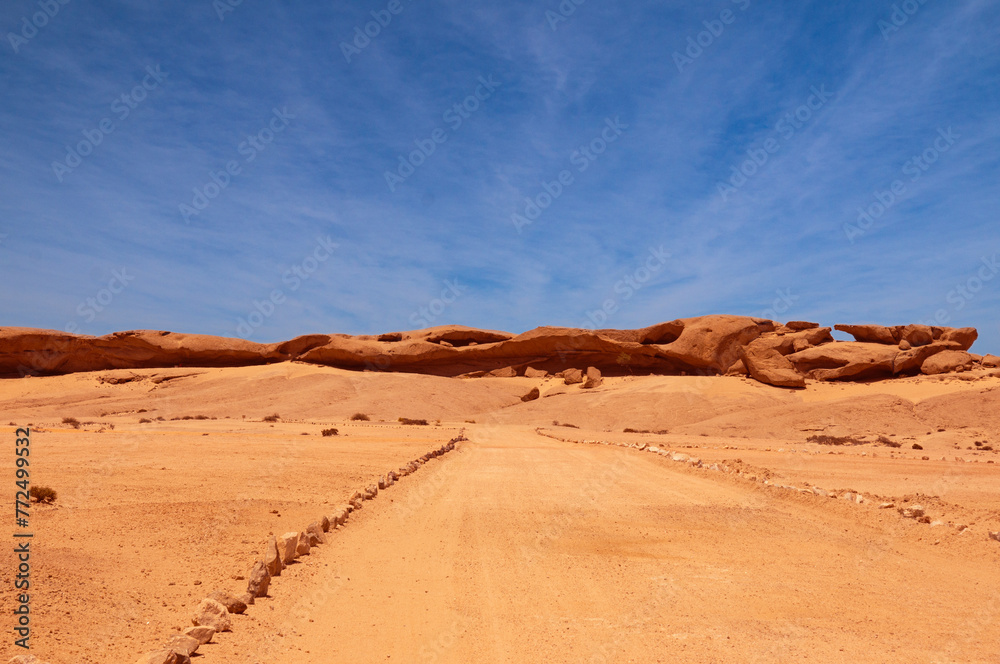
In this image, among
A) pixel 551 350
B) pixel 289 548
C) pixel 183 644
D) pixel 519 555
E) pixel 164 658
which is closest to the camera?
pixel 164 658

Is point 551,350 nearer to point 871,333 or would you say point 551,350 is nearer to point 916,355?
point 871,333

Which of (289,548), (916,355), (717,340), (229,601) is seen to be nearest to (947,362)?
(916,355)

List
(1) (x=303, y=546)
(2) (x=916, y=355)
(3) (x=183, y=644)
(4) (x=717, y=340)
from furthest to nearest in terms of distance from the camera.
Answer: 1. (4) (x=717, y=340)
2. (2) (x=916, y=355)
3. (1) (x=303, y=546)
4. (3) (x=183, y=644)

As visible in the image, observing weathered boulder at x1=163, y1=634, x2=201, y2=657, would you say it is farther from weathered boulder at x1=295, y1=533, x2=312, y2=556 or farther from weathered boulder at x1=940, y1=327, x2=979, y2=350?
weathered boulder at x1=940, y1=327, x2=979, y2=350

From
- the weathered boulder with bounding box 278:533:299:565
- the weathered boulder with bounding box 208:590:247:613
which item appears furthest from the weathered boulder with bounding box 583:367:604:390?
the weathered boulder with bounding box 208:590:247:613

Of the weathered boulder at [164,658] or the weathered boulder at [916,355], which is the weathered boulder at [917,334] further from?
the weathered boulder at [164,658]

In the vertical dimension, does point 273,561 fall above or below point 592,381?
below

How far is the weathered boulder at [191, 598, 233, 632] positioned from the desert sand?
226mm

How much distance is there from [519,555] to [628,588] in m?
1.53

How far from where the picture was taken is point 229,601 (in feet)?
16.7

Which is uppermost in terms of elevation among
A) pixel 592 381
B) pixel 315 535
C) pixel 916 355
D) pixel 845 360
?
pixel 916 355

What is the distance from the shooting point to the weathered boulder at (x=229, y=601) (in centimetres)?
508

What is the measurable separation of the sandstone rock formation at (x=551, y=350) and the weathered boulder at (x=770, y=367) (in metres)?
0.09

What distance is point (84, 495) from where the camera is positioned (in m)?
9.66
